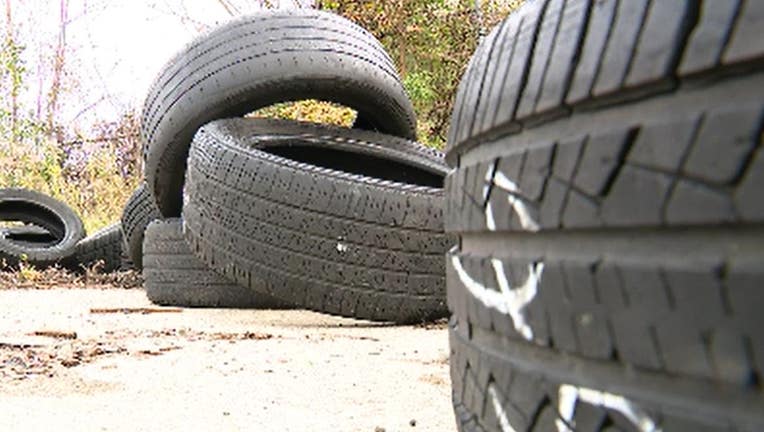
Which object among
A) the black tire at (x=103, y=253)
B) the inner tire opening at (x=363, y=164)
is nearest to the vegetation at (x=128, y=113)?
the black tire at (x=103, y=253)

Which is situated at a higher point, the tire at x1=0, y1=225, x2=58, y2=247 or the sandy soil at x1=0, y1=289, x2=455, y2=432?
the tire at x1=0, y1=225, x2=58, y2=247

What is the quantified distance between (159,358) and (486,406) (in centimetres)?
159

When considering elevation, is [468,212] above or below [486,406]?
above

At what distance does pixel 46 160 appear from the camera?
1149 cm

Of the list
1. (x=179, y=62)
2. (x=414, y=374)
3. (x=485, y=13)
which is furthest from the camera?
(x=485, y=13)

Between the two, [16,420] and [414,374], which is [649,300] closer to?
[16,420]

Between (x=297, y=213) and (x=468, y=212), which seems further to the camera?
(x=297, y=213)

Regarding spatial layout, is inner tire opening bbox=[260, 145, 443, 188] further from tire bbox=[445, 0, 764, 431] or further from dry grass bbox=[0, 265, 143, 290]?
tire bbox=[445, 0, 764, 431]

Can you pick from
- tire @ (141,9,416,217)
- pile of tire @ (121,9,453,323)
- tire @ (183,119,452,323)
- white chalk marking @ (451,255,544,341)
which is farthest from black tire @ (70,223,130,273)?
white chalk marking @ (451,255,544,341)

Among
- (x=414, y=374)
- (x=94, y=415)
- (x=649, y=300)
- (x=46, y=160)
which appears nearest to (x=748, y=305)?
(x=649, y=300)

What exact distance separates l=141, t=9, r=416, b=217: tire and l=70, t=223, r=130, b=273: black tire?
2376 mm

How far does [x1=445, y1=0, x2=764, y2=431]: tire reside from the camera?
0.55 metres

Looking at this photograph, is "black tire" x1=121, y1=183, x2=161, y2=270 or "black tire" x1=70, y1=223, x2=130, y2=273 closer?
"black tire" x1=121, y1=183, x2=161, y2=270

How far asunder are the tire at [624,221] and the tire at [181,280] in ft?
9.85
